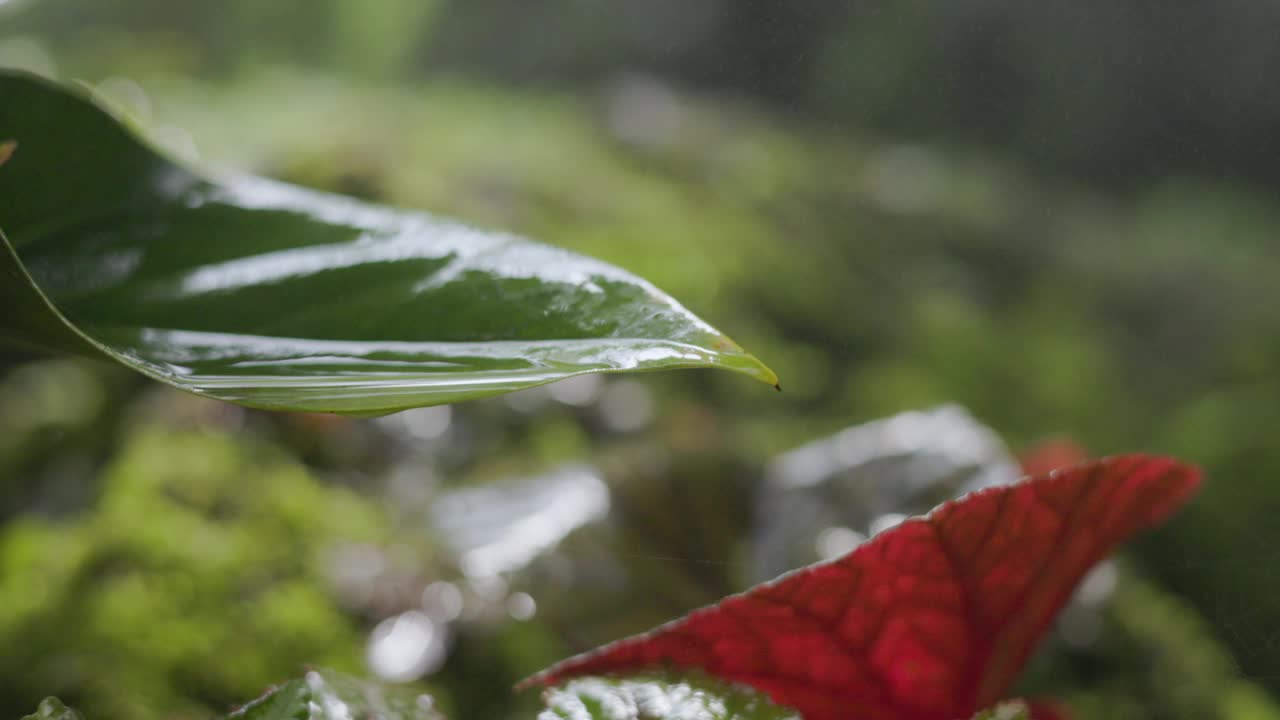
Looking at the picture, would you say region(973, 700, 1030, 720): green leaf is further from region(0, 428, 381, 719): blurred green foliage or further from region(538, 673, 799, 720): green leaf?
region(0, 428, 381, 719): blurred green foliage

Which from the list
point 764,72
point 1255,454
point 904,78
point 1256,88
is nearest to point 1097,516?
point 764,72

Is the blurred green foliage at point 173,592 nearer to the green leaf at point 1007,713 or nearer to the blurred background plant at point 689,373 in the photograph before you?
the blurred background plant at point 689,373

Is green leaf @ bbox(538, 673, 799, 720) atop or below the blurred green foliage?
atop

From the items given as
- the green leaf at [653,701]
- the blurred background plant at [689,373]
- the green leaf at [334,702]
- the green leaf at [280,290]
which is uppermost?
the green leaf at [280,290]

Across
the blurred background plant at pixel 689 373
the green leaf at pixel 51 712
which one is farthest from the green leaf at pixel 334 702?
the blurred background plant at pixel 689 373

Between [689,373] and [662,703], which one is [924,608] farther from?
[689,373]

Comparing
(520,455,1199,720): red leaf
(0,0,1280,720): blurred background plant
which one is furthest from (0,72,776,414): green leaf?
(0,0,1280,720): blurred background plant
